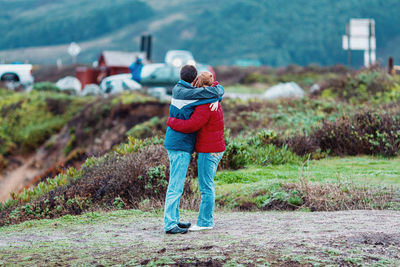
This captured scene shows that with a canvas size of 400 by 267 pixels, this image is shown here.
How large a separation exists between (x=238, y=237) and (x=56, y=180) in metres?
6.69

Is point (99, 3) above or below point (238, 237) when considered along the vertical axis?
above

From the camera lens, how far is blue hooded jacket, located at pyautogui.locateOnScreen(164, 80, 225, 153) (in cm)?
704

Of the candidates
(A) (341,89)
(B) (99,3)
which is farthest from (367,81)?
(B) (99,3)

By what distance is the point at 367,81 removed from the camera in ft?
82.3

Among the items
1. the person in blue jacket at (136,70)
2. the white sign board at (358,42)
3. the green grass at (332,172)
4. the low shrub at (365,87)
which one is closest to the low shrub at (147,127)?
the low shrub at (365,87)

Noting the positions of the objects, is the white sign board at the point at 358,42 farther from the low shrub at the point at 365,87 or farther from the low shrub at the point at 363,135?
the low shrub at the point at 363,135

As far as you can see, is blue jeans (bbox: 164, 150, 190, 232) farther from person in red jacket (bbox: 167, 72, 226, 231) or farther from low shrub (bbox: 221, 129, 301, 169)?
low shrub (bbox: 221, 129, 301, 169)

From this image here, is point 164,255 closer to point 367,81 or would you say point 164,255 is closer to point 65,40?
point 367,81

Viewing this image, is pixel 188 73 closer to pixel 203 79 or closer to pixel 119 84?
pixel 203 79

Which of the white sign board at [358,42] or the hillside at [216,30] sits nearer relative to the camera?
the white sign board at [358,42]

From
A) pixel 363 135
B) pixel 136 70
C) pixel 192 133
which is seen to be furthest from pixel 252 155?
pixel 136 70

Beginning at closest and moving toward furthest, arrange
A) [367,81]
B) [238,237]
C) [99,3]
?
[238,237]
[367,81]
[99,3]

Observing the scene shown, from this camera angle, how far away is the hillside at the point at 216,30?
132750mm

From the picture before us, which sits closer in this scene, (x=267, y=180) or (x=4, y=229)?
(x=4, y=229)
